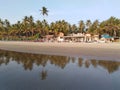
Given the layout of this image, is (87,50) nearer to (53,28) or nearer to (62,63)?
(62,63)

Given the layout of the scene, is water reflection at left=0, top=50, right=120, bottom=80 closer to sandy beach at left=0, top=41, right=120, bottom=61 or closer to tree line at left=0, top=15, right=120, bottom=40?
sandy beach at left=0, top=41, right=120, bottom=61

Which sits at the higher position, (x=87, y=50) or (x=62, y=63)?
(x=87, y=50)

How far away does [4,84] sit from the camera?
10891 millimetres

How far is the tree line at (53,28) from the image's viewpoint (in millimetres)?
76375

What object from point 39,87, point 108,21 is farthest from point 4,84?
point 108,21

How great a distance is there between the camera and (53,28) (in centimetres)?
8519

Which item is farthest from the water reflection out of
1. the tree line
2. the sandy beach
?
the tree line

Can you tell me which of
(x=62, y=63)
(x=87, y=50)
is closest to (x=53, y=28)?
(x=87, y=50)

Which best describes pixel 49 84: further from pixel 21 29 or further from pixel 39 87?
pixel 21 29

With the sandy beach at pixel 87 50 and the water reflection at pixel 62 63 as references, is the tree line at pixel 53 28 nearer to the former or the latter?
the sandy beach at pixel 87 50

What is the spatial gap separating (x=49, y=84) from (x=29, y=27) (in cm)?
7793

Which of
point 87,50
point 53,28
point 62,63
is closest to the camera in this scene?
point 62,63

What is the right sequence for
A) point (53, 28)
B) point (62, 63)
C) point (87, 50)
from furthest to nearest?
point (53, 28)
point (87, 50)
point (62, 63)

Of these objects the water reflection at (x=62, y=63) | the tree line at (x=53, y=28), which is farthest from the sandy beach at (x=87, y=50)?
the tree line at (x=53, y=28)
